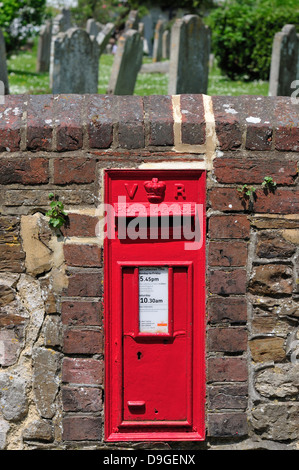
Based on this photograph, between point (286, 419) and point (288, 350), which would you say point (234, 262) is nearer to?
point (288, 350)

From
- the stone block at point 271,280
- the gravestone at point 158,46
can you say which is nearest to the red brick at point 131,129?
the stone block at point 271,280

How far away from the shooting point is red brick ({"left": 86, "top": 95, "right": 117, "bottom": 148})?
8.14 feet

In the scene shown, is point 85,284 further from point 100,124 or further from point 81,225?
point 100,124

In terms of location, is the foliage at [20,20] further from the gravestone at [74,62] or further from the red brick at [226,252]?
the red brick at [226,252]

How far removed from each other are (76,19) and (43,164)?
27842mm

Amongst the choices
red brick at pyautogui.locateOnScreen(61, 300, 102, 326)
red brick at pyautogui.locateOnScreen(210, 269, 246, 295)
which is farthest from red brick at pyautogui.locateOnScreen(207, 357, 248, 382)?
red brick at pyautogui.locateOnScreen(61, 300, 102, 326)

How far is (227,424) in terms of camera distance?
8.83ft

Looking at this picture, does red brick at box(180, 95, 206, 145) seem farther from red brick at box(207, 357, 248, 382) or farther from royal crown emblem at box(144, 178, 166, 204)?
red brick at box(207, 357, 248, 382)

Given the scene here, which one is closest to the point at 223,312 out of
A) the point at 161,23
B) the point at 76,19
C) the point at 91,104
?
the point at 91,104

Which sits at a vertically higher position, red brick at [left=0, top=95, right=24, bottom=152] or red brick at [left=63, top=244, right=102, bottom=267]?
red brick at [left=0, top=95, right=24, bottom=152]

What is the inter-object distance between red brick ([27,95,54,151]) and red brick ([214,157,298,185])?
2.42 ft

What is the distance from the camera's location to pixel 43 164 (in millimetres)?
2518

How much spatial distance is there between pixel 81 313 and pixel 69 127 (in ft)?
2.74

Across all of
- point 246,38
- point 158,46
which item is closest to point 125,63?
point 246,38
